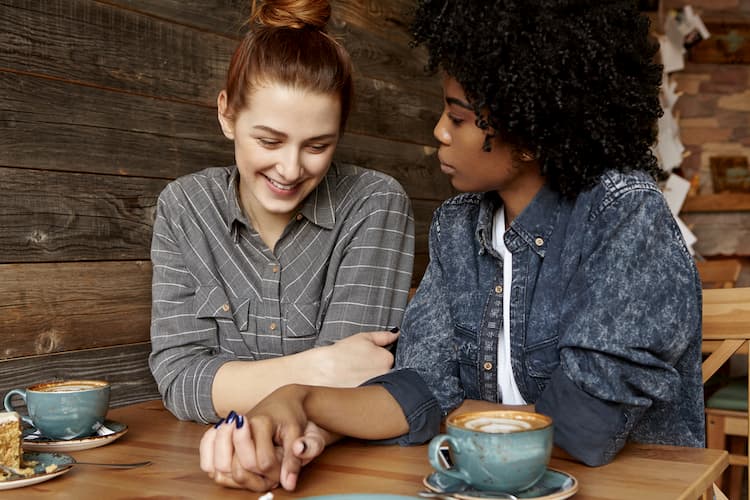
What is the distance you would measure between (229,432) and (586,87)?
0.64 m

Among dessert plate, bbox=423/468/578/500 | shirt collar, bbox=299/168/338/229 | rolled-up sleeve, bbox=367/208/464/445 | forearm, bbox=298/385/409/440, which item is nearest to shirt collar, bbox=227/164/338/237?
shirt collar, bbox=299/168/338/229

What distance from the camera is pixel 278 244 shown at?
1534mm

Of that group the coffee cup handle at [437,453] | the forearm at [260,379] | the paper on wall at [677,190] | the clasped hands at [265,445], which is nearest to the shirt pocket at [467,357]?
the forearm at [260,379]

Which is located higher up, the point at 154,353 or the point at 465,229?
the point at 465,229

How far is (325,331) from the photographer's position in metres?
1.45

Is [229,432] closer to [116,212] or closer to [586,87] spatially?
[586,87]

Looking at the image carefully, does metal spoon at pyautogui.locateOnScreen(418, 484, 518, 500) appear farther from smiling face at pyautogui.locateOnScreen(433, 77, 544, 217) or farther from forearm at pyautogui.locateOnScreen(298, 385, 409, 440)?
smiling face at pyautogui.locateOnScreen(433, 77, 544, 217)

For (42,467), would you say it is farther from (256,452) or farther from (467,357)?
(467,357)

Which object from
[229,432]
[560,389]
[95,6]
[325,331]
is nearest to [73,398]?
[229,432]

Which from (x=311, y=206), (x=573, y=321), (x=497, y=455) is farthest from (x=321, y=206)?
(x=497, y=455)

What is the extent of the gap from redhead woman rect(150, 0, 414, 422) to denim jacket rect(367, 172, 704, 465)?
14 centimetres

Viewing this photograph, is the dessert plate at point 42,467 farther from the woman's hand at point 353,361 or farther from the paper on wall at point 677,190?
the paper on wall at point 677,190

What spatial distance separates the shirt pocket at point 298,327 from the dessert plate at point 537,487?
632mm

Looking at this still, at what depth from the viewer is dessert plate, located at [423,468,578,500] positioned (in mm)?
824
